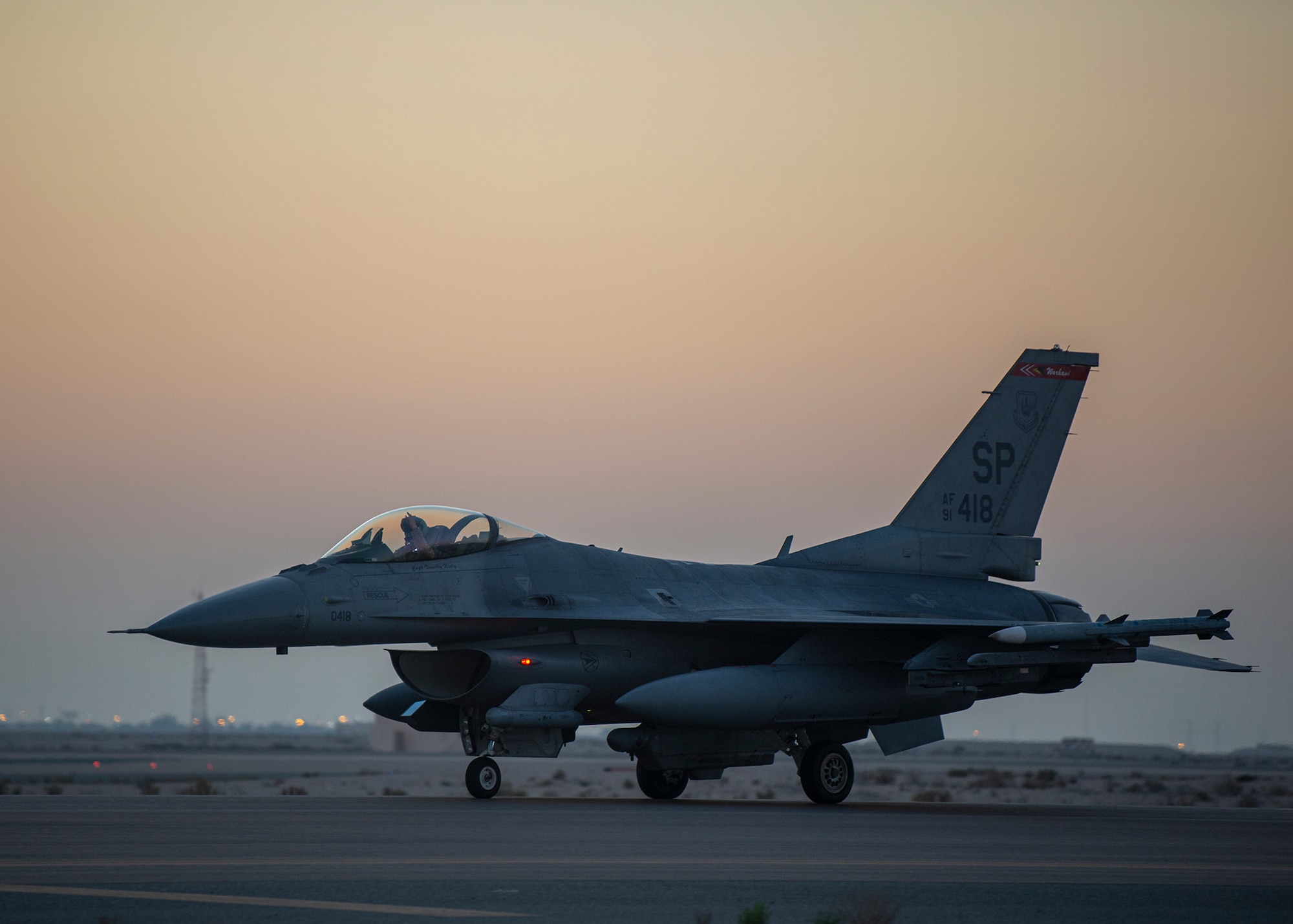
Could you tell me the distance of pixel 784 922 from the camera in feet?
22.7

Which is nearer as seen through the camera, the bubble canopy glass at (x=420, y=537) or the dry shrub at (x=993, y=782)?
the bubble canopy glass at (x=420, y=537)

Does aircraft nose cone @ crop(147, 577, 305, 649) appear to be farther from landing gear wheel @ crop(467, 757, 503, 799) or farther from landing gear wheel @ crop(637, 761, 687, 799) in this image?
landing gear wheel @ crop(637, 761, 687, 799)

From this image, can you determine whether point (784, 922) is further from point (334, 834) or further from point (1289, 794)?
point (1289, 794)

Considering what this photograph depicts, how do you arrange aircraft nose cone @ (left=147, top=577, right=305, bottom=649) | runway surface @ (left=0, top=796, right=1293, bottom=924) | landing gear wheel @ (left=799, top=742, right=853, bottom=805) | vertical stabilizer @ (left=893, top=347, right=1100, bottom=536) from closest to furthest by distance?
runway surface @ (left=0, top=796, right=1293, bottom=924), aircraft nose cone @ (left=147, top=577, right=305, bottom=649), landing gear wheel @ (left=799, top=742, right=853, bottom=805), vertical stabilizer @ (left=893, top=347, right=1100, bottom=536)

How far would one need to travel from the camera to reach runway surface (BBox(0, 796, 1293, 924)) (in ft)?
23.8

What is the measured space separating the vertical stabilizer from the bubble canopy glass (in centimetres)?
643

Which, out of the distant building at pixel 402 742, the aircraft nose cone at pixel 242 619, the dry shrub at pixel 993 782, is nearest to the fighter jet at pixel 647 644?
the aircraft nose cone at pixel 242 619

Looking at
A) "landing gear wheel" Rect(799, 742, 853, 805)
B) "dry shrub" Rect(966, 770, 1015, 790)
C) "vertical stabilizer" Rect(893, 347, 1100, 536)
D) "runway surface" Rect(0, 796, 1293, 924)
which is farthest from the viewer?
"dry shrub" Rect(966, 770, 1015, 790)

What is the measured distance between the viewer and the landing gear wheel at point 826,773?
16.4 metres

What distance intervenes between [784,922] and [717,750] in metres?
9.40

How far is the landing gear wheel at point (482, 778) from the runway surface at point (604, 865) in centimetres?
94

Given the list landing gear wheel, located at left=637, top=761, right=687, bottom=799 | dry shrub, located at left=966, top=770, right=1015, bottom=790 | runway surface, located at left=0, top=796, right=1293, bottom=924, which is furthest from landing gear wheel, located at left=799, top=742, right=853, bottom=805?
dry shrub, located at left=966, top=770, right=1015, bottom=790

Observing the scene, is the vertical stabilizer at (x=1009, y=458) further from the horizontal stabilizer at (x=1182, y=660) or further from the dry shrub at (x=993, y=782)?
the dry shrub at (x=993, y=782)

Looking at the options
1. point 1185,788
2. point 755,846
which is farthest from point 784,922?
point 1185,788
